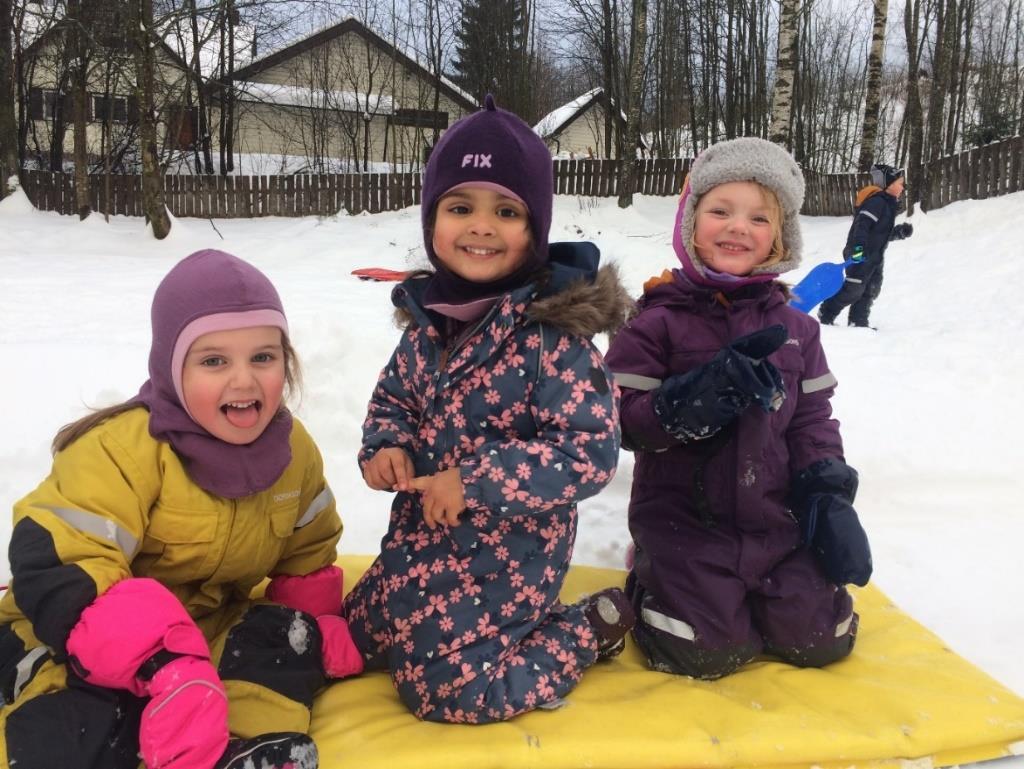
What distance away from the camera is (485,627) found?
166 centimetres

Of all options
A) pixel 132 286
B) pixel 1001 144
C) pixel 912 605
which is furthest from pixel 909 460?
pixel 1001 144

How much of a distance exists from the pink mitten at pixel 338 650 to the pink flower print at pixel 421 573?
24cm

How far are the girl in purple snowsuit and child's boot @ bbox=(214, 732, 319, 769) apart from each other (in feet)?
2.98

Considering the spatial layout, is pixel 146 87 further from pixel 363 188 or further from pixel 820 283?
pixel 820 283

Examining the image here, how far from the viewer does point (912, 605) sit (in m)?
2.30

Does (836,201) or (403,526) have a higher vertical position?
(836,201)

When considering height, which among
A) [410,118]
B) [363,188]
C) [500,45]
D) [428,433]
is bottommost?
[428,433]

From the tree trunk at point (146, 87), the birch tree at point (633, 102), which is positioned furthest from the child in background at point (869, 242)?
the tree trunk at point (146, 87)

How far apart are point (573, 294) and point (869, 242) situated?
5.77m

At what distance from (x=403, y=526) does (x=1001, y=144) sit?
1203 cm

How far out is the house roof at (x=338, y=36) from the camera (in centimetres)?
2141

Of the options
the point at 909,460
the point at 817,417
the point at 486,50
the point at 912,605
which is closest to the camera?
the point at 817,417

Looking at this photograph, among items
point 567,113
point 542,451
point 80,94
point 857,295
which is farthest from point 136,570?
point 567,113

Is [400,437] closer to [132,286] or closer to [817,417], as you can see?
[817,417]
